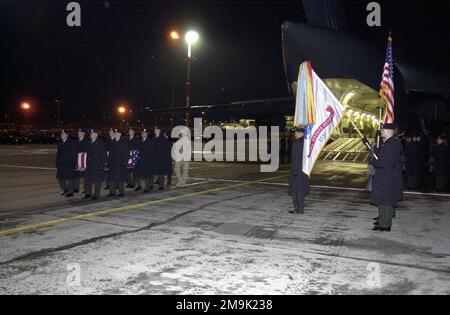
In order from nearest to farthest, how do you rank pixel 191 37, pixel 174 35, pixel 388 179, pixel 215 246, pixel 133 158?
pixel 215 246 < pixel 388 179 < pixel 133 158 < pixel 174 35 < pixel 191 37

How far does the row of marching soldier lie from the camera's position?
994 centimetres

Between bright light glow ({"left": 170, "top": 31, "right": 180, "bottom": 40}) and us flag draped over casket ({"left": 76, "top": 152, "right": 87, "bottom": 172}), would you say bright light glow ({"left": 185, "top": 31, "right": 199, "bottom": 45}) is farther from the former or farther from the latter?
us flag draped over casket ({"left": 76, "top": 152, "right": 87, "bottom": 172})

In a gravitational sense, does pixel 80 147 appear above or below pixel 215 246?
above

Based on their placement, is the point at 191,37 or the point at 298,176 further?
the point at 191,37

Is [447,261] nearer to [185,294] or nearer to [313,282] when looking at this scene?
[313,282]

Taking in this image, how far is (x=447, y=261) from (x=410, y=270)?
784mm

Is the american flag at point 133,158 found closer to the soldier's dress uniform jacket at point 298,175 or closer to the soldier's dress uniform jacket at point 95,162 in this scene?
the soldier's dress uniform jacket at point 95,162

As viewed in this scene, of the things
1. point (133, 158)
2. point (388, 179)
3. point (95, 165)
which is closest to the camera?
point (388, 179)

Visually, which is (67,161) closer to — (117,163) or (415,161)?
(117,163)

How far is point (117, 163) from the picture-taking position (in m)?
10.3

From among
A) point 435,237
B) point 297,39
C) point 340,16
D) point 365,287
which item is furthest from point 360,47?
point 365,287

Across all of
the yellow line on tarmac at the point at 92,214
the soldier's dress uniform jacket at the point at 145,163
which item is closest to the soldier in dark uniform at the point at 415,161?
the yellow line on tarmac at the point at 92,214

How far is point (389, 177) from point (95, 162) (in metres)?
6.81

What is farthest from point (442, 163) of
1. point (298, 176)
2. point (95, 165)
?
point (95, 165)
